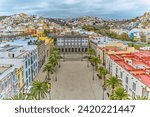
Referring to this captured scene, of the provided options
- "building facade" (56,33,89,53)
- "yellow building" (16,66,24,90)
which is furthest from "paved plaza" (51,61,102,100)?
"building facade" (56,33,89,53)

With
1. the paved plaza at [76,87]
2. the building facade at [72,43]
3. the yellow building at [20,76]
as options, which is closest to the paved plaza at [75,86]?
the paved plaza at [76,87]

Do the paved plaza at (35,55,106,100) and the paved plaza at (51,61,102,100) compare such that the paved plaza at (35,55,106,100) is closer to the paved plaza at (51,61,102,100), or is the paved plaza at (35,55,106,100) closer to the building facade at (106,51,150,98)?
the paved plaza at (51,61,102,100)

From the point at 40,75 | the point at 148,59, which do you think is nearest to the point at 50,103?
the point at 148,59

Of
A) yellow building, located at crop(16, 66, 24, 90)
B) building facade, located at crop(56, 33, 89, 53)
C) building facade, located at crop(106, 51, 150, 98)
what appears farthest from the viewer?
building facade, located at crop(56, 33, 89, 53)

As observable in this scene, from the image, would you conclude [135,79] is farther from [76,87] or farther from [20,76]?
[20,76]

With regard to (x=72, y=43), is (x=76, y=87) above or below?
below

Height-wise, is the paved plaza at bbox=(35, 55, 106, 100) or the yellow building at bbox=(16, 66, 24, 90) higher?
the yellow building at bbox=(16, 66, 24, 90)

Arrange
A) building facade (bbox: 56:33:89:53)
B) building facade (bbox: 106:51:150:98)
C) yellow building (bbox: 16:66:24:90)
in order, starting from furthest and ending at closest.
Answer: building facade (bbox: 56:33:89:53) → yellow building (bbox: 16:66:24:90) → building facade (bbox: 106:51:150:98)

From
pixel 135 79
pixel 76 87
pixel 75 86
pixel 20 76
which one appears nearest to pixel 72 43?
pixel 75 86

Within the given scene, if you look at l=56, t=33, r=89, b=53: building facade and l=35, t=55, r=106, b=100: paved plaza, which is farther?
l=56, t=33, r=89, b=53: building facade

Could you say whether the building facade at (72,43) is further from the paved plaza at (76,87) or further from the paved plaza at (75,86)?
the paved plaza at (76,87)

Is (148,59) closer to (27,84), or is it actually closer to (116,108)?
(27,84)
